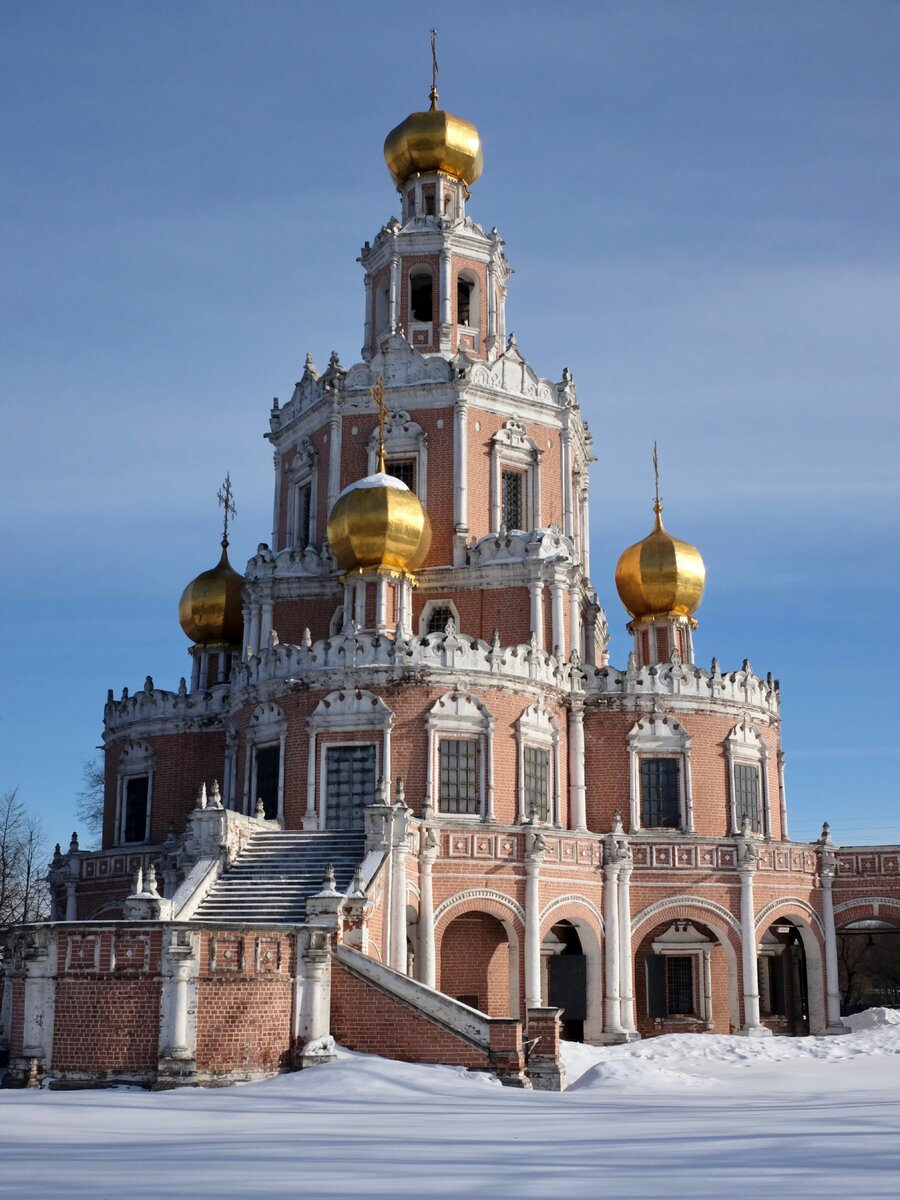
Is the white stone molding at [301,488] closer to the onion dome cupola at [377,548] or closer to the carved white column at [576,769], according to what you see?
the onion dome cupola at [377,548]

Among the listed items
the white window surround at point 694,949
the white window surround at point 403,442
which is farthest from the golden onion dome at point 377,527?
the white window surround at point 694,949

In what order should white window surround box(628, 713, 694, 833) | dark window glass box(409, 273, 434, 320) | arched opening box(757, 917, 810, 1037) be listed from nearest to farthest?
white window surround box(628, 713, 694, 833) → arched opening box(757, 917, 810, 1037) → dark window glass box(409, 273, 434, 320)

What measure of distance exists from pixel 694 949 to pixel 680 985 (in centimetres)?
93

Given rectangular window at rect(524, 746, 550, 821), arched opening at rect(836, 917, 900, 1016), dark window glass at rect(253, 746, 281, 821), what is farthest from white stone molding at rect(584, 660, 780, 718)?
arched opening at rect(836, 917, 900, 1016)

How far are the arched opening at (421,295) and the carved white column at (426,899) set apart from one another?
19.0 metres

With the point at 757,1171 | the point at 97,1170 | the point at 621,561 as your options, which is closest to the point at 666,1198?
the point at 757,1171

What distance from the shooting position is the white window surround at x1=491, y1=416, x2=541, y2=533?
3819 cm

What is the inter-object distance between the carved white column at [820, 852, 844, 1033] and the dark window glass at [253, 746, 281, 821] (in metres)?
13.5

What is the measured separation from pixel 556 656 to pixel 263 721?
290 inches

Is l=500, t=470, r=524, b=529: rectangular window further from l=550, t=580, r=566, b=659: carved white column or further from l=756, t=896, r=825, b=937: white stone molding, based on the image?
l=756, t=896, r=825, b=937: white stone molding

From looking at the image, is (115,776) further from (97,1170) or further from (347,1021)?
(97,1170)

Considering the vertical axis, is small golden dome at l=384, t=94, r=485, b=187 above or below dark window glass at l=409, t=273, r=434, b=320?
above

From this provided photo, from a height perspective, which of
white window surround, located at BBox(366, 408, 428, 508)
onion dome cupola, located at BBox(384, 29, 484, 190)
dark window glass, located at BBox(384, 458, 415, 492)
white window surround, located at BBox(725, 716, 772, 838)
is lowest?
white window surround, located at BBox(725, 716, 772, 838)

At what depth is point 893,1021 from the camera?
31.9 metres
